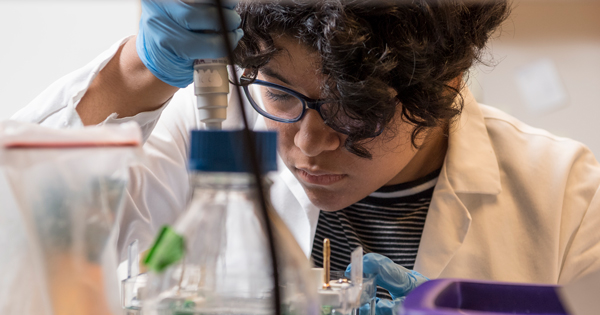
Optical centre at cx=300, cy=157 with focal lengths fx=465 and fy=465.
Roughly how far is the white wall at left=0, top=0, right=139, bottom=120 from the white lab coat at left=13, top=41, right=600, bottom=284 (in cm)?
55

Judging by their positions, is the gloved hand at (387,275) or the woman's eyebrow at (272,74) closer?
the gloved hand at (387,275)

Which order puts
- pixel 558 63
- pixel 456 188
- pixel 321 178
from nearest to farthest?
pixel 321 178
pixel 456 188
pixel 558 63

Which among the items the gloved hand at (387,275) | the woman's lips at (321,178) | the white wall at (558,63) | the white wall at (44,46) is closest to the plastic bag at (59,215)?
the gloved hand at (387,275)

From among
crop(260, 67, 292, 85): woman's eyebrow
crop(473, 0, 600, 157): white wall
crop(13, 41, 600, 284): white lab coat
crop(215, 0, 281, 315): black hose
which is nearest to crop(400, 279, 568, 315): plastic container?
crop(215, 0, 281, 315): black hose

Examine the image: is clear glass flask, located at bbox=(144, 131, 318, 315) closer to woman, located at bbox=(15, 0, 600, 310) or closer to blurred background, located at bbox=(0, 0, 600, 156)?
woman, located at bbox=(15, 0, 600, 310)

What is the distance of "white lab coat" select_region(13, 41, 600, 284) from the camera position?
1.05 meters

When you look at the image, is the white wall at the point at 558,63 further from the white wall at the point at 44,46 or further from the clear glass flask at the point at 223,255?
the clear glass flask at the point at 223,255

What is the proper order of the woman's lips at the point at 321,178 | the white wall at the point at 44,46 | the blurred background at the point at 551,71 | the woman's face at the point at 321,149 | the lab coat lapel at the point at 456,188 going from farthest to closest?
the blurred background at the point at 551,71 → the white wall at the point at 44,46 → the lab coat lapel at the point at 456,188 → the woman's lips at the point at 321,178 → the woman's face at the point at 321,149

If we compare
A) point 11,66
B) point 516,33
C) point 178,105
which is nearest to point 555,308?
point 178,105

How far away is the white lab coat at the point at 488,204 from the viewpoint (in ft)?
3.46

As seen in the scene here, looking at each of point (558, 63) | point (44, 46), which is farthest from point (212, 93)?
point (558, 63)

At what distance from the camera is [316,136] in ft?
2.76

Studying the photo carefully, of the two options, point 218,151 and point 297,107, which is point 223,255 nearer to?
point 218,151

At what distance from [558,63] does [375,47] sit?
1.72m
